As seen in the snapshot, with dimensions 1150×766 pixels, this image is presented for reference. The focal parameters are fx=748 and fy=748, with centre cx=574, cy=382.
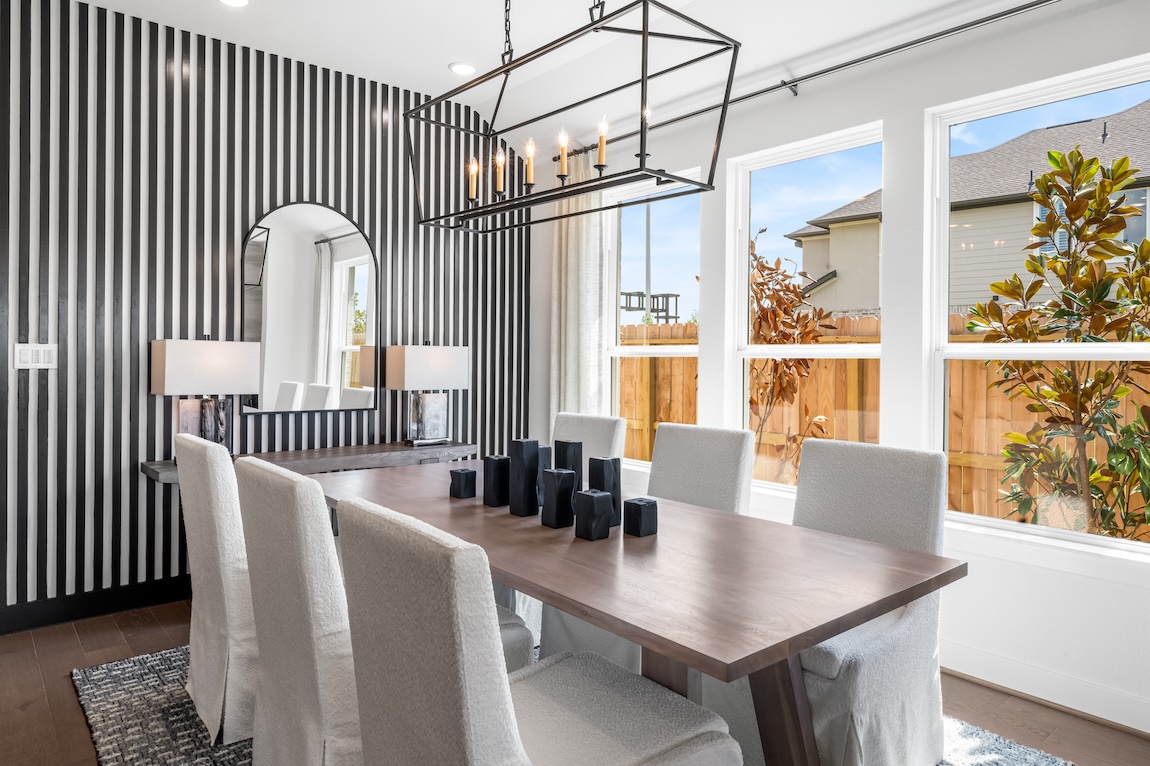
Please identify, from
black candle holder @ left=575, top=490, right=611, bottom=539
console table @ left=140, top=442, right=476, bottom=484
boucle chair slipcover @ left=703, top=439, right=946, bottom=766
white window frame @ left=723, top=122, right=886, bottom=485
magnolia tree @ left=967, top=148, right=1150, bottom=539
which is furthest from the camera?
white window frame @ left=723, top=122, right=886, bottom=485

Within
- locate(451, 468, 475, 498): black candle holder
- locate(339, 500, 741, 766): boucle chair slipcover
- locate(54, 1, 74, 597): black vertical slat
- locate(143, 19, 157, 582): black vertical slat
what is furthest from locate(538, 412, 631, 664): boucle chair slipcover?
locate(54, 1, 74, 597): black vertical slat

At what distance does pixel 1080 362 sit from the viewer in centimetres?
269

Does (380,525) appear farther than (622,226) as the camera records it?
No

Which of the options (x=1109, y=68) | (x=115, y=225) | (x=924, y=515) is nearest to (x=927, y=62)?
(x=1109, y=68)

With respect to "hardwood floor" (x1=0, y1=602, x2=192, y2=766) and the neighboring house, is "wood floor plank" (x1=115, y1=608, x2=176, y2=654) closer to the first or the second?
"hardwood floor" (x1=0, y1=602, x2=192, y2=766)

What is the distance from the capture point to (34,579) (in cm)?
324

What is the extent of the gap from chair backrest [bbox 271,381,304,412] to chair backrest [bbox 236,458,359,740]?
7.29ft

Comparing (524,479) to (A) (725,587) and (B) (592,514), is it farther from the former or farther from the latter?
(A) (725,587)

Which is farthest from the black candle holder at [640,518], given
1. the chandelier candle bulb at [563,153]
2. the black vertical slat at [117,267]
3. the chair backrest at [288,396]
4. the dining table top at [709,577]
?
the black vertical slat at [117,267]

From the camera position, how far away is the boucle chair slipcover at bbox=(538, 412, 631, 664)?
8.05 feet

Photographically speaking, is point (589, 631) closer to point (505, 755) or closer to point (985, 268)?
point (505, 755)

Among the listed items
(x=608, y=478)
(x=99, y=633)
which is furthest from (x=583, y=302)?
(x=99, y=633)

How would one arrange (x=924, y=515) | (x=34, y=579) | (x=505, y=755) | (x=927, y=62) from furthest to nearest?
(x=34, y=579)
(x=927, y=62)
(x=924, y=515)
(x=505, y=755)

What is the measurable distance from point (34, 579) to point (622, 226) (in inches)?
136
